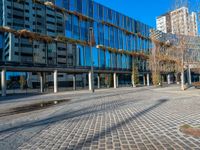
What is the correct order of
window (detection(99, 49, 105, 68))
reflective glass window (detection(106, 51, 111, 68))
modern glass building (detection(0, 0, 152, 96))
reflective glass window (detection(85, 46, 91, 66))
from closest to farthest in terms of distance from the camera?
modern glass building (detection(0, 0, 152, 96)) → reflective glass window (detection(85, 46, 91, 66)) → window (detection(99, 49, 105, 68)) → reflective glass window (detection(106, 51, 111, 68))

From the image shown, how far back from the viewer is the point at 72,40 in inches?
1567

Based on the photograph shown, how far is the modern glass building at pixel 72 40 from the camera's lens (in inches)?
1256

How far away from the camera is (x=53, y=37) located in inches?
1444

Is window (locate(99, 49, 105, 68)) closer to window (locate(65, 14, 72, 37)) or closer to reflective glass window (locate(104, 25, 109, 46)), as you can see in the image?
reflective glass window (locate(104, 25, 109, 46))

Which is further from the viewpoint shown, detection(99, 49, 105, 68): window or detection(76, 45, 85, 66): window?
detection(99, 49, 105, 68): window

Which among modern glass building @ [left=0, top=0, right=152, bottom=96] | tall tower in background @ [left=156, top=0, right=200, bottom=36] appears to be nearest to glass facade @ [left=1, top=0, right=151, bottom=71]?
modern glass building @ [left=0, top=0, right=152, bottom=96]

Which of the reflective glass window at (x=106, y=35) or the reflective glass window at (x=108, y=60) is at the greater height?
the reflective glass window at (x=106, y=35)

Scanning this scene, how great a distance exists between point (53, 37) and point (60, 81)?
2019 cm

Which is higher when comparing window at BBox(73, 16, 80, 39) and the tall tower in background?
window at BBox(73, 16, 80, 39)

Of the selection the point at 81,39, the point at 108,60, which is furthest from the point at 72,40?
the point at 108,60

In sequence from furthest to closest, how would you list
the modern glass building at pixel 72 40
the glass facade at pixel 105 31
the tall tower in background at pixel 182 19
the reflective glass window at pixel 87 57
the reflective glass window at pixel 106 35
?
the reflective glass window at pixel 106 35
the glass facade at pixel 105 31
the reflective glass window at pixel 87 57
the modern glass building at pixel 72 40
the tall tower in background at pixel 182 19

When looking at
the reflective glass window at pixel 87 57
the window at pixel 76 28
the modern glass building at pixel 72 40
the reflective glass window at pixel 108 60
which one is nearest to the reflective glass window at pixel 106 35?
the modern glass building at pixel 72 40

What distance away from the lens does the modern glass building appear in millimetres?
31891

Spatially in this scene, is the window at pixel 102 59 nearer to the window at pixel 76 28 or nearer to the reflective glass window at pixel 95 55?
the reflective glass window at pixel 95 55
